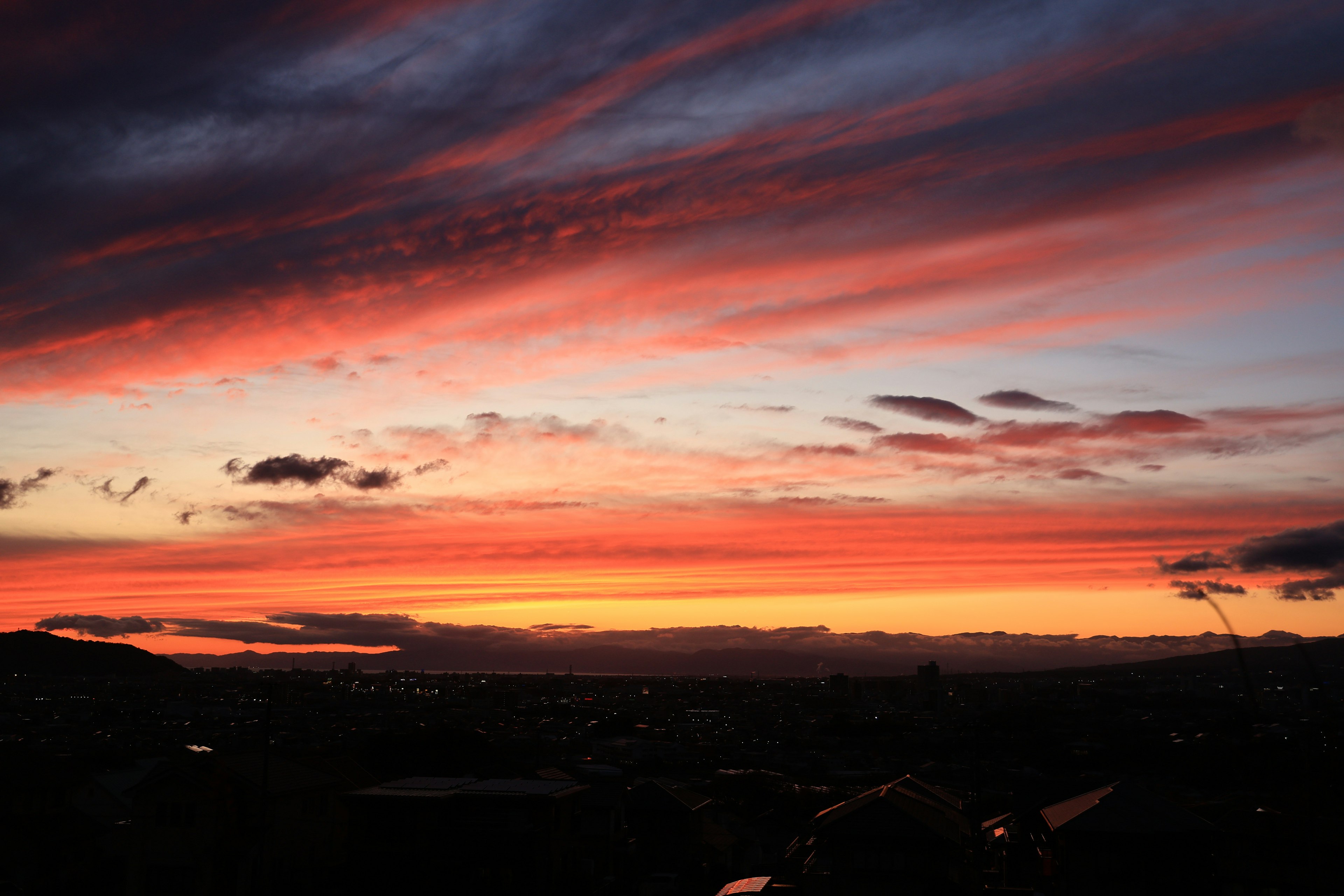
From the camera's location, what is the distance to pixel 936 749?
128 metres

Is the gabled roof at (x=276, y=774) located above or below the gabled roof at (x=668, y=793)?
above

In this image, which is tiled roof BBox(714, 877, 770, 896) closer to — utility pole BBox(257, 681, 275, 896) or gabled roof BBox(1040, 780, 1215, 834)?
gabled roof BBox(1040, 780, 1215, 834)

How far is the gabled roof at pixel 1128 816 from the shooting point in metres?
34.1

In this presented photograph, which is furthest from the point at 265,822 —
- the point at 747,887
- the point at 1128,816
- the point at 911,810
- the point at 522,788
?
the point at 1128,816

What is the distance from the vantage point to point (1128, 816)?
35094mm

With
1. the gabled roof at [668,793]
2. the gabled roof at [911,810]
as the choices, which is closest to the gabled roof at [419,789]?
the gabled roof at [668,793]

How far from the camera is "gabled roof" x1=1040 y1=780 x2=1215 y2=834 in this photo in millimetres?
34125

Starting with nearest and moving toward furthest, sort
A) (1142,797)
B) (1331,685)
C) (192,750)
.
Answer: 1. (1142,797)
2. (192,750)
3. (1331,685)

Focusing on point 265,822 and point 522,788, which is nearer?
point 265,822

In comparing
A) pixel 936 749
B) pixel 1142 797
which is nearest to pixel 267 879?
pixel 1142 797

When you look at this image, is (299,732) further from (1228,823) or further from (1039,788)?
(1228,823)

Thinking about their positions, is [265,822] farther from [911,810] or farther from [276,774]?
[911,810]

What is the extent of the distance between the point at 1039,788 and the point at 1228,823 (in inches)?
509

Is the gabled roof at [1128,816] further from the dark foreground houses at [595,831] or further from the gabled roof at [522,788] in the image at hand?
the gabled roof at [522,788]
